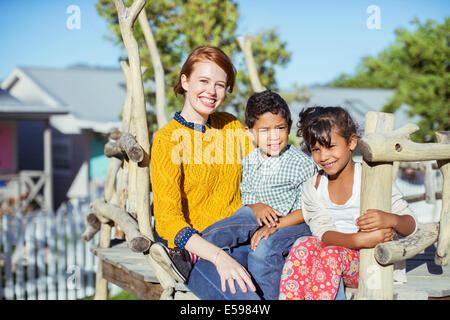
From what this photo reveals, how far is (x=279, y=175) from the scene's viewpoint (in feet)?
10.0

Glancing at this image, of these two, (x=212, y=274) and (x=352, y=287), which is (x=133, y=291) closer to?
(x=212, y=274)

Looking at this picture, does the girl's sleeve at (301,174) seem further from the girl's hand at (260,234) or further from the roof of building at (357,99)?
the roof of building at (357,99)

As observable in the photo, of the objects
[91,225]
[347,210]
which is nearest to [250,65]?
[91,225]

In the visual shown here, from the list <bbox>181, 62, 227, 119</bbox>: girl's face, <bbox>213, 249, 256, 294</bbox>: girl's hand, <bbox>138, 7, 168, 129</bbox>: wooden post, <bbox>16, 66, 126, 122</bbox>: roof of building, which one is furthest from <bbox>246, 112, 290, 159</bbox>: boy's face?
<bbox>16, 66, 126, 122</bbox>: roof of building

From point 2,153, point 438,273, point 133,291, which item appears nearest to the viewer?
point 438,273

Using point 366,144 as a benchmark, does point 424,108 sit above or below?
above

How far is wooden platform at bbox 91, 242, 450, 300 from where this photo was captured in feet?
9.30

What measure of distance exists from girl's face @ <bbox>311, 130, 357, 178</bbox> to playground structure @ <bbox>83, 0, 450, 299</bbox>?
277 mm

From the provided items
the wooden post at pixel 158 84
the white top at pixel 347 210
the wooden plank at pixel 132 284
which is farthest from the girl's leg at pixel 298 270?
the wooden post at pixel 158 84

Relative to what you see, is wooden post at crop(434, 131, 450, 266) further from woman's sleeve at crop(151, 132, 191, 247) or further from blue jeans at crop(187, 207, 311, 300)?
woman's sleeve at crop(151, 132, 191, 247)

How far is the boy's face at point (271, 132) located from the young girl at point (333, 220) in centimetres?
21

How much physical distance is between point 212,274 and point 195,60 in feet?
4.28

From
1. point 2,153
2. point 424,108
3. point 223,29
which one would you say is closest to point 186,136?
point 223,29

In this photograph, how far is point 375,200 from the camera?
2.37 meters
